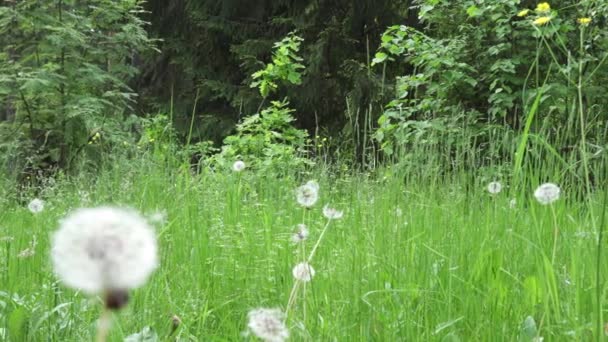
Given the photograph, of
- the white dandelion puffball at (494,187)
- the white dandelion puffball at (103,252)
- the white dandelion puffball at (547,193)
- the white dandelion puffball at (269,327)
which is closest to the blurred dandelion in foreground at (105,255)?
the white dandelion puffball at (103,252)

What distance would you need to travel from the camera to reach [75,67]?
7.57 m

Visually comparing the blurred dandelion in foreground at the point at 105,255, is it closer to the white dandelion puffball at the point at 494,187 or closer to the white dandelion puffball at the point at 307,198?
the white dandelion puffball at the point at 307,198

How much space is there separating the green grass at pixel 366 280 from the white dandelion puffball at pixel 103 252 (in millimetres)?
701

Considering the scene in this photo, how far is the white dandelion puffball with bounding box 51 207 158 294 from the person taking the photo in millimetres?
286

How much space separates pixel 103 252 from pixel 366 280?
144 cm

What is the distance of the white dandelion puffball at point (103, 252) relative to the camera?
286 mm

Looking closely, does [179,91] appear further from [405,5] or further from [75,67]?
[405,5]

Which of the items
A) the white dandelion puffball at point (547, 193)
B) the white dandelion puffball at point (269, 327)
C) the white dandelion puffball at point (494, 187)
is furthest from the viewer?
the white dandelion puffball at point (494, 187)

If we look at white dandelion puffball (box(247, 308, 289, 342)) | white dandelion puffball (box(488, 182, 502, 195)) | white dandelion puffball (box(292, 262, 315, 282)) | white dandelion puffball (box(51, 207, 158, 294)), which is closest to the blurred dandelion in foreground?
white dandelion puffball (box(51, 207, 158, 294))

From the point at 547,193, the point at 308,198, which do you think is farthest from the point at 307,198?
the point at 547,193

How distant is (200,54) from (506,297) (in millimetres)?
8648

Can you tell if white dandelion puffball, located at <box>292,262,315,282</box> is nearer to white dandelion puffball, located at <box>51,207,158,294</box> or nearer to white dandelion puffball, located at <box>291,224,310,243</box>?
white dandelion puffball, located at <box>291,224,310,243</box>

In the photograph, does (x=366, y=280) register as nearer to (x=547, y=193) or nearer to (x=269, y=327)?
(x=547, y=193)

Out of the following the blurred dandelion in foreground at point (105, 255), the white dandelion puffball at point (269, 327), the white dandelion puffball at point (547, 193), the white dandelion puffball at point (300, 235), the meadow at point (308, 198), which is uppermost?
the blurred dandelion in foreground at point (105, 255)
